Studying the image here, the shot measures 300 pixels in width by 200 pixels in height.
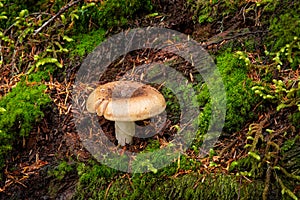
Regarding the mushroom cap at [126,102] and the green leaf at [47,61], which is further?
the green leaf at [47,61]

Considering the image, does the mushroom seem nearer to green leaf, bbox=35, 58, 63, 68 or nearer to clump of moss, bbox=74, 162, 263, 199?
clump of moss, bbox=74, 162, 263, 199

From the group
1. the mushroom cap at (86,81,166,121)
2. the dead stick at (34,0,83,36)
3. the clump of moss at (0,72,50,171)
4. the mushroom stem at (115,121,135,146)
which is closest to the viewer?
the mushroom cap at (86,81,166,121)

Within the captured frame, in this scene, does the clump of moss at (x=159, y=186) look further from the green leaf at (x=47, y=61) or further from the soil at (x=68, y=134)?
the green leaf at (x=47, y=61)

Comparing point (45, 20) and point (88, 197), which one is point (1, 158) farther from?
point (45, 20)

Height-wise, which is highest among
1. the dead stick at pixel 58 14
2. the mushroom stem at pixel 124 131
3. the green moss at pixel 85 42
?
the dead stick at pixel 58 14

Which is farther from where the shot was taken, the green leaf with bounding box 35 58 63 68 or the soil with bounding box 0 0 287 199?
the green leaf with bounding box 35 58 63 68

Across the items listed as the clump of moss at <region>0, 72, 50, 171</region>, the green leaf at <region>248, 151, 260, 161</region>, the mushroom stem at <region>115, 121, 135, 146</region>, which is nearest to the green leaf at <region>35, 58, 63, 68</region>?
the clump of moss at <region>0, 72, 50, 171</region>

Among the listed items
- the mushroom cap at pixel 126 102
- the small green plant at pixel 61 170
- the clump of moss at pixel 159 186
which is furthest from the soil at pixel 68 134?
the mushroom cap at pixel 126 102
